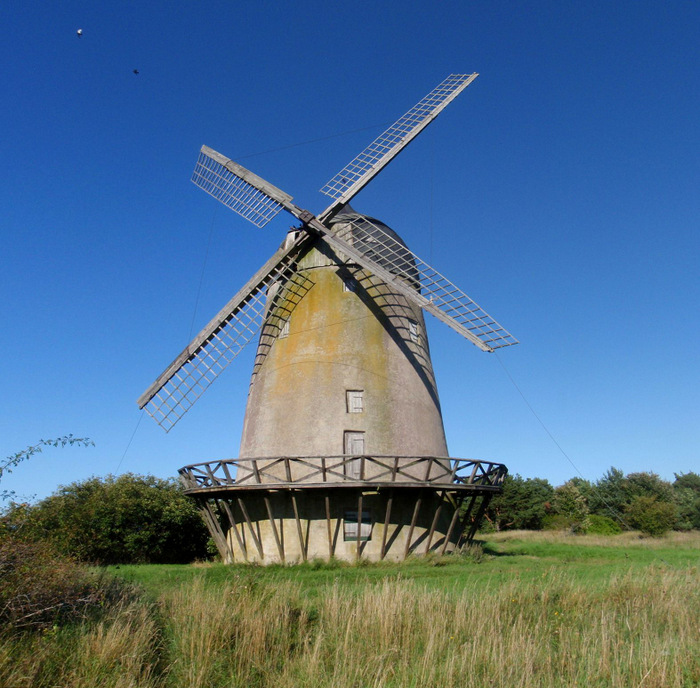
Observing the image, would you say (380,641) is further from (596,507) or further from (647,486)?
(647,486)

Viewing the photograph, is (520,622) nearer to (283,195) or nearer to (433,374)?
(433,374)

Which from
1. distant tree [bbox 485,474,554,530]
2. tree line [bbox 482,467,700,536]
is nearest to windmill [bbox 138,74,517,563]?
tree line [bbox 482,467,700,536]

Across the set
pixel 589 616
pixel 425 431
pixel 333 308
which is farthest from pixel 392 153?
pixel 589 616

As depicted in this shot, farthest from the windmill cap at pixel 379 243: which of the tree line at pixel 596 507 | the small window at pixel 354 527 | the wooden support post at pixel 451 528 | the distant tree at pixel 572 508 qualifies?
the distant tree at pixel 572 508

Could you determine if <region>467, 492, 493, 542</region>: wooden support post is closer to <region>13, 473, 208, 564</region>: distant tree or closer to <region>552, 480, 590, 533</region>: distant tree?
<region>13, 473, 208, 564</region>: distant tree

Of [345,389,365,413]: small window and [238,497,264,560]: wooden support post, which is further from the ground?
[345,389,365,413]: small window

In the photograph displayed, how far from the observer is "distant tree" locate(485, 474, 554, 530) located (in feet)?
130

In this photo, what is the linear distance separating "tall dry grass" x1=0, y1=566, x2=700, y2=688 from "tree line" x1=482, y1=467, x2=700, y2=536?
2388 centimetres

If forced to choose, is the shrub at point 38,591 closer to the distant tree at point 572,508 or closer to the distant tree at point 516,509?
the distant tree at point 572,508

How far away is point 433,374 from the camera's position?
16.7m

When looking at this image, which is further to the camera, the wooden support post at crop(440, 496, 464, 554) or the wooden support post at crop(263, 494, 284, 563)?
the wooden support post at crop(440, 496, 464, 554)

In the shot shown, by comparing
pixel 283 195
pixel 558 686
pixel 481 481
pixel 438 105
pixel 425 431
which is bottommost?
pixel 558 686

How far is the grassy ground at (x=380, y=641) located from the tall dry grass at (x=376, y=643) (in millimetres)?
18

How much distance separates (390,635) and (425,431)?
8767 mm
